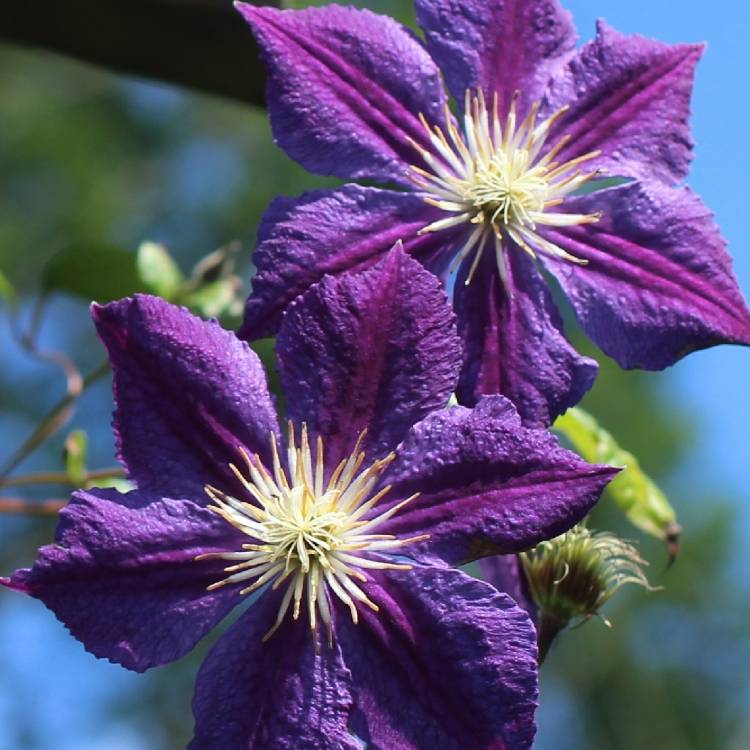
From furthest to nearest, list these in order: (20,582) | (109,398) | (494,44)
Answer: (109,398)
(494,44)
(20,582)

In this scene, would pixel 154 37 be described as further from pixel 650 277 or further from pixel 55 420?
pixel 650 277

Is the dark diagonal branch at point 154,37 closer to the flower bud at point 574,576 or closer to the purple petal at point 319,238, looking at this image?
the purple petal at point 319,238

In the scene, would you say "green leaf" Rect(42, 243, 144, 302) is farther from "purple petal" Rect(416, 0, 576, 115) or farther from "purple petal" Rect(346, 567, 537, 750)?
"purple petal" Rect(346, 567, 537, 750)

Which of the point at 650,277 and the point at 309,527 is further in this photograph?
the point at 650,277

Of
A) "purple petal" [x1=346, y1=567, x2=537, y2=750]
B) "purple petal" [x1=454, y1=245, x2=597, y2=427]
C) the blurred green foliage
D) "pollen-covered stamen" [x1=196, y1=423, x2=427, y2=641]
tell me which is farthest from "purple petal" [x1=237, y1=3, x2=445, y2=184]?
the blurred green foliage

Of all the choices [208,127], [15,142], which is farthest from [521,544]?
[208,127]

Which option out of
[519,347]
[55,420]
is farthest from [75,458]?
[519,347]
